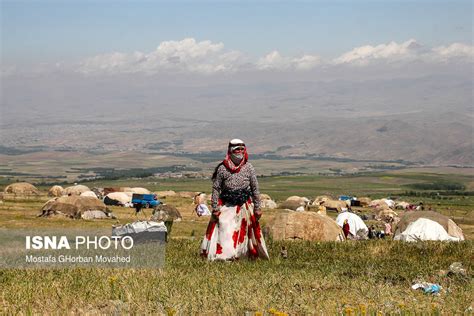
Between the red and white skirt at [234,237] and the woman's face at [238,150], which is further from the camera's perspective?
the woman's face at [238,150]

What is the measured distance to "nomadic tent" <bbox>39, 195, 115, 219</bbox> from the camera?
181ft

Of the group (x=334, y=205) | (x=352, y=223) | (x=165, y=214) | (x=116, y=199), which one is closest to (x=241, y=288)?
(x=352, y=223)

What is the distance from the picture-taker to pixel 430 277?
490 inches

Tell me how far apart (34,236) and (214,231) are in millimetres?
4605

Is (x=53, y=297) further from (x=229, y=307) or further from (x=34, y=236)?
(x=34, y=236)

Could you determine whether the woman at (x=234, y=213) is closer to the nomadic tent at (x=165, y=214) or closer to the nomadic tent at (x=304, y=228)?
the nomadic tent at (x=304, y=228)

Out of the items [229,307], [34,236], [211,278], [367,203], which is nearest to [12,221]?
[34,236]

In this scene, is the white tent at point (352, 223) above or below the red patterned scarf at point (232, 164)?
below

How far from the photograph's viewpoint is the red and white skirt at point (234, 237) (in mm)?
15953

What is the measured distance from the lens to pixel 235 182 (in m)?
16.2

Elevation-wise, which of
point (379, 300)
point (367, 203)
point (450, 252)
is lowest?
point (367, 203)

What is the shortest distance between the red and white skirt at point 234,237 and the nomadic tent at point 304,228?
7578 mm

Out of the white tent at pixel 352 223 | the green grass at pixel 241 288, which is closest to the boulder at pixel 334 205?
the white tent at pixel 352 223

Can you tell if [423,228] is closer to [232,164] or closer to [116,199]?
[232,164]
